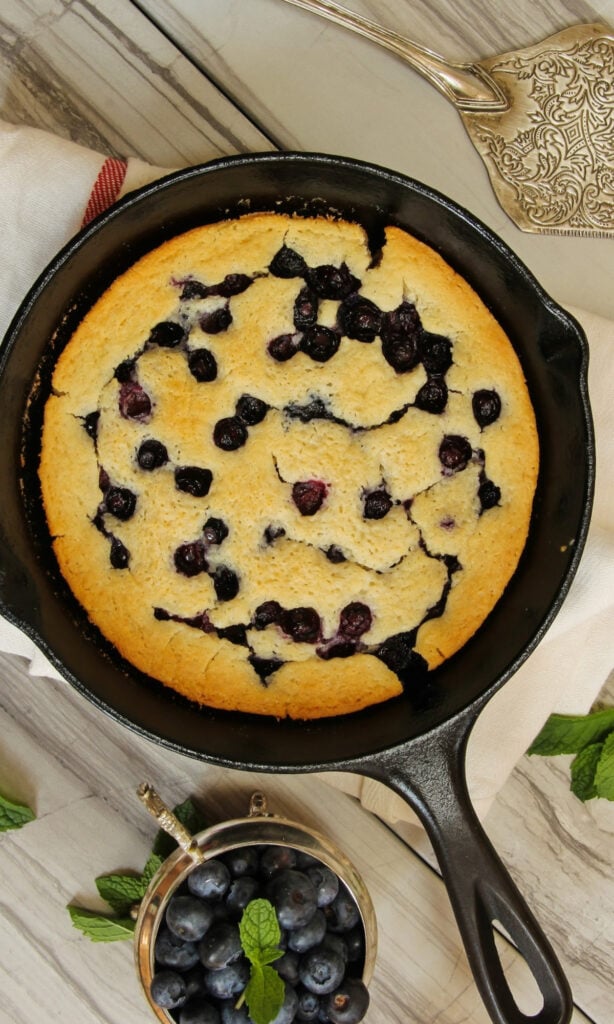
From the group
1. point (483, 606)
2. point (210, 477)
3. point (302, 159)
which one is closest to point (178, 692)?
point (210, 477)

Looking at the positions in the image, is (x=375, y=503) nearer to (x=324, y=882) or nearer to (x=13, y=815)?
(x=324, y=882)

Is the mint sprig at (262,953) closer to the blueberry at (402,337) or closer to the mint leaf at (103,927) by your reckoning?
the mint leaf at (103,927)

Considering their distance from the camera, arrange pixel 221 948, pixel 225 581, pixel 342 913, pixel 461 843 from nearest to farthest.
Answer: pixel 461 843 < pixel 225 581 < pixel 221 948 < pixel 342 913

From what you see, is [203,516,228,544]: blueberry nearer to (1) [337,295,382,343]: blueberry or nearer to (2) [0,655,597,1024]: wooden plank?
(1) [337,295,382,343]: blueberry

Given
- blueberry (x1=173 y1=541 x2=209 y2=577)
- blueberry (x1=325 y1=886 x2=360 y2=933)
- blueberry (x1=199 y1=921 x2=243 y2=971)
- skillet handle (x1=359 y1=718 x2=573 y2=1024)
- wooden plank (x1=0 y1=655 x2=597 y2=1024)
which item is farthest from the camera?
wooden plank (x1=0 y1=655 x2=597 y2=1024)

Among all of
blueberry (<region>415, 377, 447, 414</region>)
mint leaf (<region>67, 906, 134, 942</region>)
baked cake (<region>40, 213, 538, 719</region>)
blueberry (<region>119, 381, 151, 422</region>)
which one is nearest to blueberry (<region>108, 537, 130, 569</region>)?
baked cake (<region>40, 213, 538, 719</region>)

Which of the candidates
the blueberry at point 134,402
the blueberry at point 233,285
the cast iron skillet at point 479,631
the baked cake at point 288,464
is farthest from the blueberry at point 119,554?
the blueberry at point 233,285

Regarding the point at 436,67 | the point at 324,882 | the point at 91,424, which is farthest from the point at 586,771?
the point at 436,67
